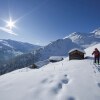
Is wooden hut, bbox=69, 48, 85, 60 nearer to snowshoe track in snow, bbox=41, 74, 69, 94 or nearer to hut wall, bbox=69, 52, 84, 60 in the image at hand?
hut wall, bbox=69, 52, 84, 60

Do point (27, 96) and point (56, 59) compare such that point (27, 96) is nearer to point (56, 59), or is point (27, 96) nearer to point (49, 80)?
point (49, 80)

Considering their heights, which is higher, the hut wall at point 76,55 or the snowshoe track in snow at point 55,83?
the hut wall at point 76,55

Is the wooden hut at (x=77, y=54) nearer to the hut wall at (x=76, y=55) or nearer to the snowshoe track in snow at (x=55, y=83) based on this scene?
the hut wall at (x=76, y=55)

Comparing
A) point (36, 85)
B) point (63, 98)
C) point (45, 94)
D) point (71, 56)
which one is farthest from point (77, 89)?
point (71, 56)

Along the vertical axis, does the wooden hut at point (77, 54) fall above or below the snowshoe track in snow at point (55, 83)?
→ above

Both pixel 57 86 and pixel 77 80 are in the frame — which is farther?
pixel 77 80

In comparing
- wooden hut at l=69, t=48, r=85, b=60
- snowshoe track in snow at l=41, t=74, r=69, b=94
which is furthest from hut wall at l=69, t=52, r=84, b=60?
snowshoe track in snow at l=41, t=74, r=69, b=94

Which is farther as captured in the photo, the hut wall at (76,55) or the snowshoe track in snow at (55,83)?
the hut wall at (76,55)

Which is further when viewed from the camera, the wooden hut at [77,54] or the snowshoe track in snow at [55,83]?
the wooden hut at [77,54]

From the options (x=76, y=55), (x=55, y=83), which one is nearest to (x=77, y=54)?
(x=76, y=55)

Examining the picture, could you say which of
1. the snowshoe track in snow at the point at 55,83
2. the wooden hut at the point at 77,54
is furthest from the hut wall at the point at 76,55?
the snowshoe track in snow at the point at 55,83

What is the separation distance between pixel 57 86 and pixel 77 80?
193 cm

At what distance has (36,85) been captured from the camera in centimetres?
996

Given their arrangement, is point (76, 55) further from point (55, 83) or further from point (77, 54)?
point (55, 83)
